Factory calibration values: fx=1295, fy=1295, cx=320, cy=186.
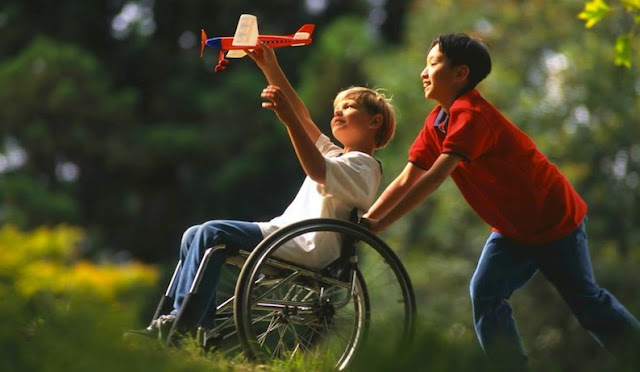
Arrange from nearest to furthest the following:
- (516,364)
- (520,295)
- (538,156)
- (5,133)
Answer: (516,364), (538,156), (520,295), (5,133)

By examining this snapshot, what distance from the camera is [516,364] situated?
222 centimetres

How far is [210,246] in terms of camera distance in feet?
11.3

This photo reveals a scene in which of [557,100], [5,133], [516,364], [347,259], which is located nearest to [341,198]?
[347,259]

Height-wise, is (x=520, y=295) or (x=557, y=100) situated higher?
(x=557, y=100)

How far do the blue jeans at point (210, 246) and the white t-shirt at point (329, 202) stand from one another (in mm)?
71

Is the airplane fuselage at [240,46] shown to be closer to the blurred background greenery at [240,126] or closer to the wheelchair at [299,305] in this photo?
the wheelchair at [299,305]

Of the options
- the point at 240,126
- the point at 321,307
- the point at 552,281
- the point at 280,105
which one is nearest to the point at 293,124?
the point at 280,105

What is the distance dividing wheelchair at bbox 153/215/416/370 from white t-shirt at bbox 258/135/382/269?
28mm

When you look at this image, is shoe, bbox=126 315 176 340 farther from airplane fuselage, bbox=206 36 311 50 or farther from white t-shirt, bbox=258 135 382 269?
airplane fuselage, bbox=206 36 311 50

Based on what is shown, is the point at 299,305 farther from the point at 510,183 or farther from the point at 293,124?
the point at 510,183

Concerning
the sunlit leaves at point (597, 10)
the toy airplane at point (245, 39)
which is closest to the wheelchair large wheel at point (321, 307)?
the toy airplane at point (245, 39)

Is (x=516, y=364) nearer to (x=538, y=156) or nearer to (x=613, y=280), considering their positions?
(x=538, y=156)

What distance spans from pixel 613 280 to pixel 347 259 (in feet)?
35.9

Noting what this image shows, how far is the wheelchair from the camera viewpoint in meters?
3.36
